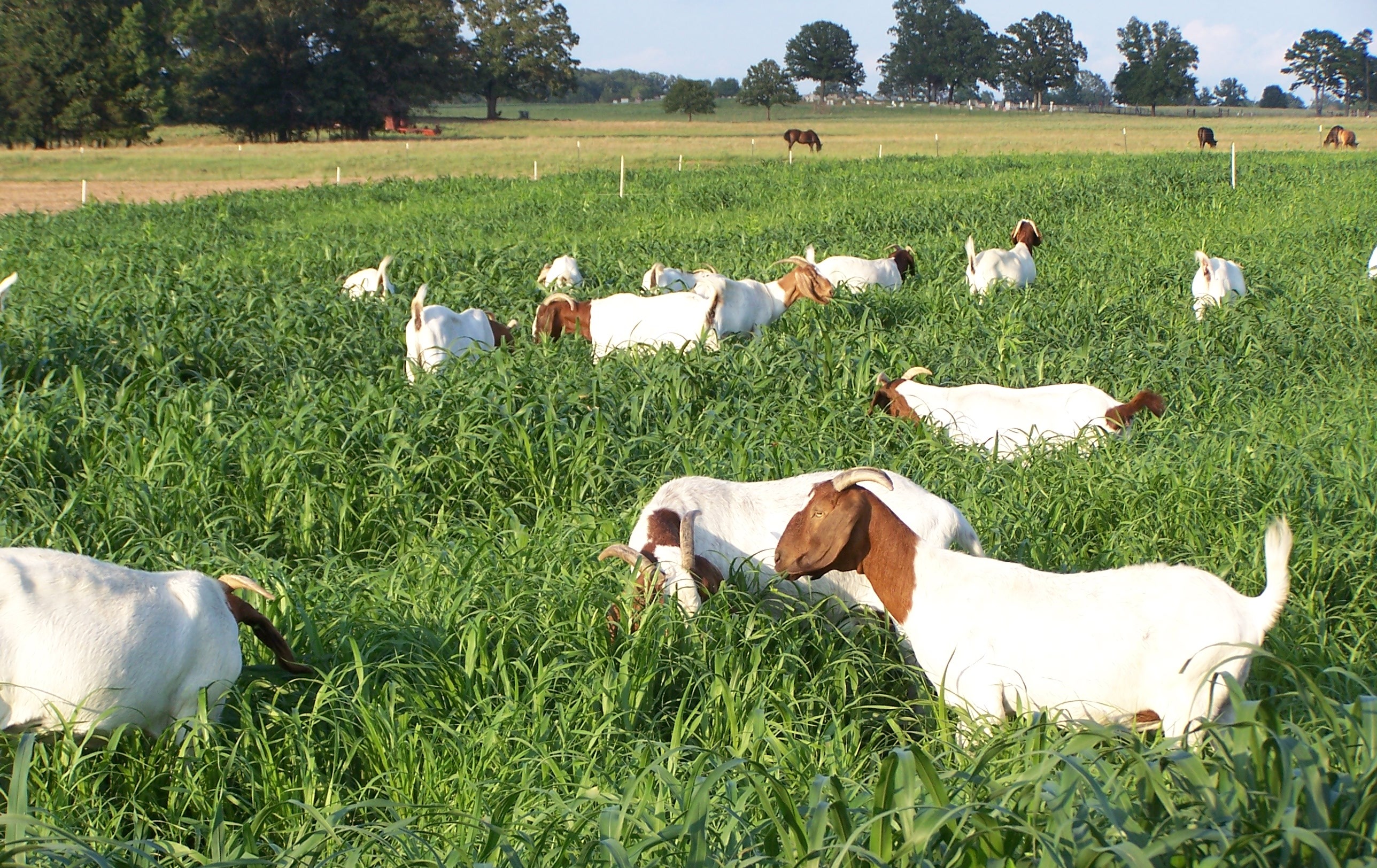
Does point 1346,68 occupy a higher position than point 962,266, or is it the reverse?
point 1346,68

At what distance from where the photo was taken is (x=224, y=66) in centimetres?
5475

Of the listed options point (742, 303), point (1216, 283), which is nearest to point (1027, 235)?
point (1216, 283)

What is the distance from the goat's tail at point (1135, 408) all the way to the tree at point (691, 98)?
275 ft

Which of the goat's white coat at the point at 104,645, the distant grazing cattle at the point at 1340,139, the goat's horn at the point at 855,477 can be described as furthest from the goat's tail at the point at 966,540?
the distant grazing cattle at the point at 1340,139

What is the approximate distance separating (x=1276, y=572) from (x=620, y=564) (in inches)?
91.0

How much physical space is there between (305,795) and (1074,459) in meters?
4.08

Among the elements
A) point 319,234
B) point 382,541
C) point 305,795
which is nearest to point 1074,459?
point 382,541

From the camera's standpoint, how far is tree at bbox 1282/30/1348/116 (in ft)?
376

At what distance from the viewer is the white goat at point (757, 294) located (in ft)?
29.6

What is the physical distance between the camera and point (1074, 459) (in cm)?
566

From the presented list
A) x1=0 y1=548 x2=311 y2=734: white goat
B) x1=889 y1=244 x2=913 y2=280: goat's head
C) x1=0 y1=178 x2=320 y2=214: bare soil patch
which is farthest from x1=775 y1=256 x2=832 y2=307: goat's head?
x1=0 y1=178 x2=320 y2=214: bare soil patch

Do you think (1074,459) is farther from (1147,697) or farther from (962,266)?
(962,266)

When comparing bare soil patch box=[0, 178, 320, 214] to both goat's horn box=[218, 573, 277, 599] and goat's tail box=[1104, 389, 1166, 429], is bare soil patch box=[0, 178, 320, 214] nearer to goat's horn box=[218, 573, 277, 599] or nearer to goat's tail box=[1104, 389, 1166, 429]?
goat's tail box=[1104, 389, 1166, 429]

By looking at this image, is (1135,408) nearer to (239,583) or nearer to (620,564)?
(620,564)
